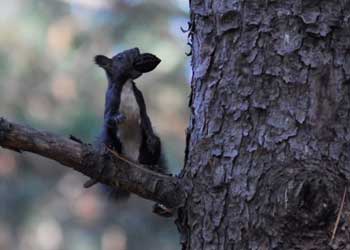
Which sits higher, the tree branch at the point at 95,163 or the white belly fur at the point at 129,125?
the white belly fur at the point at 129,125

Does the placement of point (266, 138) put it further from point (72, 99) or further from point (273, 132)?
point (72, 99)

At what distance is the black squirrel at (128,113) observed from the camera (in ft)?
5.79

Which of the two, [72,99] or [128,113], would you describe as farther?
[72,99]

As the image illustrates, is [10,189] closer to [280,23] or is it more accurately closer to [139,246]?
[139,246]

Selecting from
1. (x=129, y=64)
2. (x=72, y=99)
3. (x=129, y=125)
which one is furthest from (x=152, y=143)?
(x=72, y=99)

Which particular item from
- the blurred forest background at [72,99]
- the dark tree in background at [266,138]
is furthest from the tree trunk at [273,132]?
the blurred forest background at [72,99]

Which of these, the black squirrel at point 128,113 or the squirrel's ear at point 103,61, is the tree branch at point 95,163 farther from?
the squirrel's ear at point 103,61

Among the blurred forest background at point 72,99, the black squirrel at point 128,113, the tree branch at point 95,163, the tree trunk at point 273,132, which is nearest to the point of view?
the tree trunk at point 273,132

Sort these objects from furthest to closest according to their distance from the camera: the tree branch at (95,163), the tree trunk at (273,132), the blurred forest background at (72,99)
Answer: the blurred forest background at (72,99) < the tree branch at (95,163) < the tree trunk at (273,132)

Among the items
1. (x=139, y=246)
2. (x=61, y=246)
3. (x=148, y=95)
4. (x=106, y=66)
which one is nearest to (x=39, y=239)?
(x=61, y=246)

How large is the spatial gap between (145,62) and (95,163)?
9.2 inches

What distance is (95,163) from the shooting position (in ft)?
5.55

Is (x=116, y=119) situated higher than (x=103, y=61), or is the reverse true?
(x=103, y=61)

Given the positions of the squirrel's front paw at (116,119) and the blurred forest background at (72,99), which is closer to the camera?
the squirrel's front paw at (116,119)
